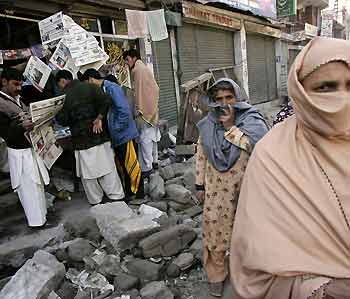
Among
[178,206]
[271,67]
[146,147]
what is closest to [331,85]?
[178,206]

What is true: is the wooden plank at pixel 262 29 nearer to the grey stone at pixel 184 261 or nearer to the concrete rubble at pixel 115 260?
the concrete rubble at pixel 115 260

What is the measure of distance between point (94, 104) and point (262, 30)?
40.9 ft

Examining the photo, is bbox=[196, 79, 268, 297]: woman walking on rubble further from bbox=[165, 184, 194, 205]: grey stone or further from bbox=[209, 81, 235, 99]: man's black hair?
bbox=[165, 184, 194, 205]: grey stone

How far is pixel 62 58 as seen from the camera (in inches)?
162

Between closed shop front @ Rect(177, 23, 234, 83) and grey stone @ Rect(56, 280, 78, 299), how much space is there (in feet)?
23.9

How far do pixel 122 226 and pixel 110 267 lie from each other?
1.29 ft

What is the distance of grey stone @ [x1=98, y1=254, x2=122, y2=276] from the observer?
3148 mm

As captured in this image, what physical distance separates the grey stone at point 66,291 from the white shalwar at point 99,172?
170 cm

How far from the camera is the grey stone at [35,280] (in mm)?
2736

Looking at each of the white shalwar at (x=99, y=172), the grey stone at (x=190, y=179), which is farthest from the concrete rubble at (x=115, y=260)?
the grey stone at (x=190, y=179)

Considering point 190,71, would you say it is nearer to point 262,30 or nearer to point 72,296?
point 262,30

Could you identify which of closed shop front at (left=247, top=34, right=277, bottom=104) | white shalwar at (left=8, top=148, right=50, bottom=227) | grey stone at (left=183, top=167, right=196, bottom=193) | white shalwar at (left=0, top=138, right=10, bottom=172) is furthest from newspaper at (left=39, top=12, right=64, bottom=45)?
closed shop front at (left=247, top=34, right=277, bottom=104)

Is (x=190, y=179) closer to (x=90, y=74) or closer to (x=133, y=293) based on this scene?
(x=90, y=74)

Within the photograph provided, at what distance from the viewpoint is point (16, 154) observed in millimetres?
3951
